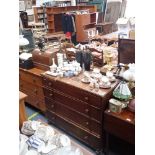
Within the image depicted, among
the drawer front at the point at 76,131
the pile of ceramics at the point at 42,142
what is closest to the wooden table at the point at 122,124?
the drawer front at the point at 76,131

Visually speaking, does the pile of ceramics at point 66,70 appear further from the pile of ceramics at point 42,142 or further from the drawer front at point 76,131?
the pile of ceramics at point 42,142

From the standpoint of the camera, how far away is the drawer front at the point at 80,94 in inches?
70.7

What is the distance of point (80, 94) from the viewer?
1926 mm

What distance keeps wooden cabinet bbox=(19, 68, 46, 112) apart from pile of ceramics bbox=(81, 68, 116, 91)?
748 millimetres

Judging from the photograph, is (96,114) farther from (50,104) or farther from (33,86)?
(33,86)

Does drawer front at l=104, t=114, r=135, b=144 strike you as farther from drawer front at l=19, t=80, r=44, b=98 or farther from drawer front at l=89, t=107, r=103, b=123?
drawer front at l=19, t=80, r=44, b=98

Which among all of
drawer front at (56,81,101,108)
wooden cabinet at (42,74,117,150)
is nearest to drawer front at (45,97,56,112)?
wooden cabinet at (42,74,117,150)

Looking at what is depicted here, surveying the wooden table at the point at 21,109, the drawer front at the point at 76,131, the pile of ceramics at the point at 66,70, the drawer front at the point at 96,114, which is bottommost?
the drawer front at the point at 76,131

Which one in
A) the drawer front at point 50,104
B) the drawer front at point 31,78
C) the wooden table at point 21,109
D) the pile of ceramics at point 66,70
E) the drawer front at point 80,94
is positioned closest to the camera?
the wooden table at point 21,109

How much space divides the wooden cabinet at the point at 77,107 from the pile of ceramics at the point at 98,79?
0.06 meters

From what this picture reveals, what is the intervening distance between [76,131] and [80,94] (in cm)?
51
